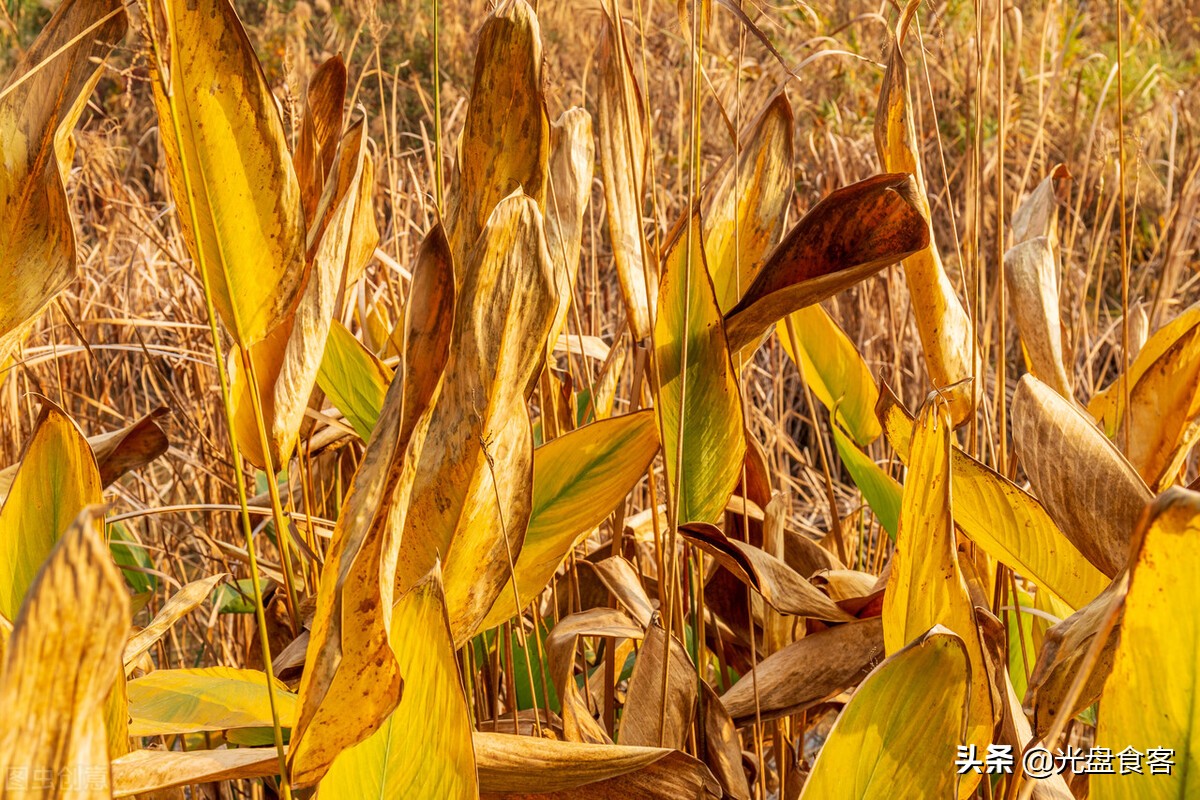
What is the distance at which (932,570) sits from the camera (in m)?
0.35

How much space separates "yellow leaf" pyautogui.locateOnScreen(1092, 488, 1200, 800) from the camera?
0.23 m

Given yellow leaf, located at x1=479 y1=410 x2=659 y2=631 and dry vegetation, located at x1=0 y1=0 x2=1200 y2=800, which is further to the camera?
yellow leaf, located at x1=479 y1=410 x2=659 y2=631

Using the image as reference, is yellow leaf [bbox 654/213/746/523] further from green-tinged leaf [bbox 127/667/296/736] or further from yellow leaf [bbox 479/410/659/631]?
green-tinged leaf [bbox 127/667/296/736]

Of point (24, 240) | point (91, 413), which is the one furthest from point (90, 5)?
point (91, 413)

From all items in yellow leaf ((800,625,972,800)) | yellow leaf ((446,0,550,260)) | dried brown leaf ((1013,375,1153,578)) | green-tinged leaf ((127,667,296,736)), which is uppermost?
yellow leaf ((446,0,550,260))

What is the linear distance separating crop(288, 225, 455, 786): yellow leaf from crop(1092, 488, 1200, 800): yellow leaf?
17 centimetres

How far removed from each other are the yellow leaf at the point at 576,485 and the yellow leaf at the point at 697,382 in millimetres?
15

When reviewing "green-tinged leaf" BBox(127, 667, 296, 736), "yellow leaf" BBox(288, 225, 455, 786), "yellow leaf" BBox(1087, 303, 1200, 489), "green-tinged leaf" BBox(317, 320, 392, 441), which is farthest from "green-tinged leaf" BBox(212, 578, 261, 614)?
"yellow leaf" BBox(1087, 303, 1200, 489)

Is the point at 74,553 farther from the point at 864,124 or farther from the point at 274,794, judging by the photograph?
the point at 864,124

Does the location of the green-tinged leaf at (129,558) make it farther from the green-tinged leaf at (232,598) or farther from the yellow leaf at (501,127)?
the yellow leaf at (501,127)

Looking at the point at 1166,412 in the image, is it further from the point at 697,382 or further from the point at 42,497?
the point at 42,497

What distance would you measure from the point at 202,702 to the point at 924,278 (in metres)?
0.32

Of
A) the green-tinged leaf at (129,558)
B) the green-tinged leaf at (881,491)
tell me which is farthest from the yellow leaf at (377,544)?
the green-tinged leaf at (129,558)

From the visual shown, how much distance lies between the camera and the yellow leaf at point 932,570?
0.33m
